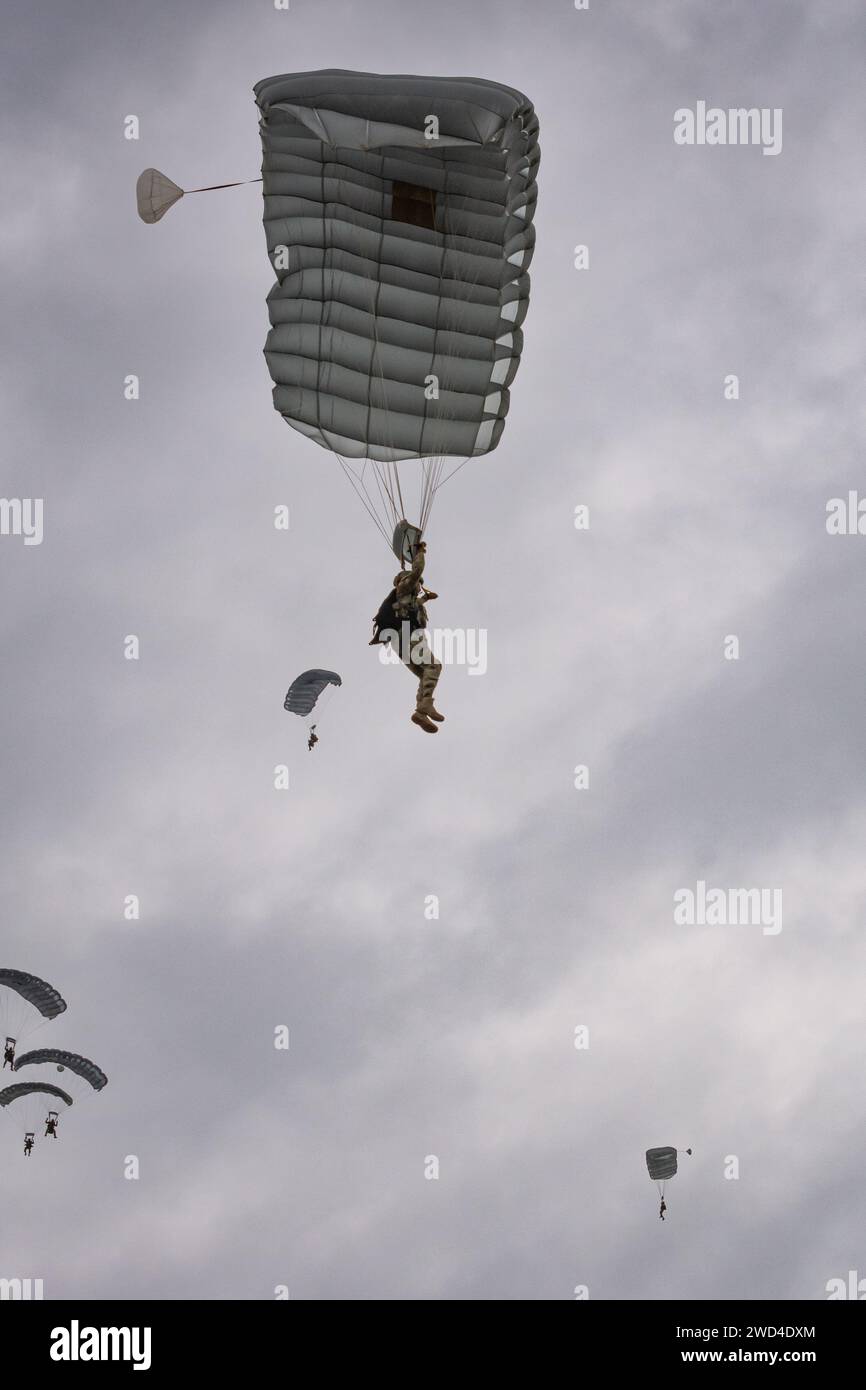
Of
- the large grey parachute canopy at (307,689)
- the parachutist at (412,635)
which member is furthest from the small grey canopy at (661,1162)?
the parachutist at (412,635)

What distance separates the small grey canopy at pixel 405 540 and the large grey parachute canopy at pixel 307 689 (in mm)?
12824

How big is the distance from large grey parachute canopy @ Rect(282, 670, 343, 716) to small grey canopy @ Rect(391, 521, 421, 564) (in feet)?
42.1

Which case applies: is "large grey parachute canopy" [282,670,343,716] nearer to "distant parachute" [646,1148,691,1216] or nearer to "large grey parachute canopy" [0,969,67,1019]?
"large grey parachute canopy" [0,969,67,1019]

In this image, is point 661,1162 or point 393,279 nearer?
point 393,279

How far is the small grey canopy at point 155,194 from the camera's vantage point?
3275 cm

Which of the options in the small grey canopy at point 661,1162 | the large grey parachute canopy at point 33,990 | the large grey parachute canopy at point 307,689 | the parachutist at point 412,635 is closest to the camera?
the parachutist at point 412,635

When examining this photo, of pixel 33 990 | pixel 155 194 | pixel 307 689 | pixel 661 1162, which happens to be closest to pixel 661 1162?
pixel 661 1162

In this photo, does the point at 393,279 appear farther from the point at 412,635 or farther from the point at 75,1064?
the point at 75,1064

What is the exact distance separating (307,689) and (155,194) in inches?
631

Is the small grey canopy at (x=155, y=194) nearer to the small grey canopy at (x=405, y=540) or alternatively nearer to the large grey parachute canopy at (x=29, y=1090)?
the small grey canopy at (x=405, y=540)

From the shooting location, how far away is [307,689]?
4656 cm

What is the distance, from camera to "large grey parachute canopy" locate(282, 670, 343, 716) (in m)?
46.2
